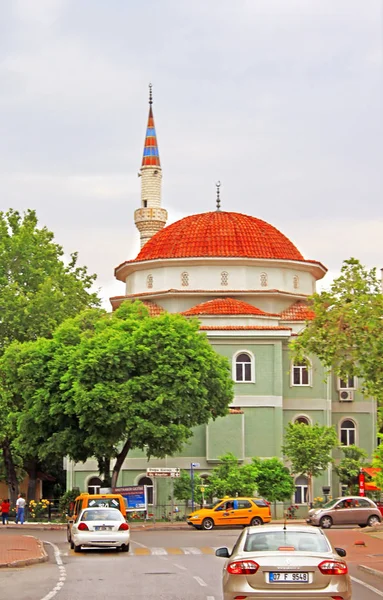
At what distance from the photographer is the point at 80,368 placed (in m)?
48.9

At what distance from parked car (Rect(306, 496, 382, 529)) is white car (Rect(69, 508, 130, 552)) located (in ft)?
59.6

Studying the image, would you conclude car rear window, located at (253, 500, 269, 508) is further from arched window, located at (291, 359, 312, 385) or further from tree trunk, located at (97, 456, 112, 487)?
arched window, located at (291, 359, 312, 385)

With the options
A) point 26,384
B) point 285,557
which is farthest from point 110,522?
point 26,384

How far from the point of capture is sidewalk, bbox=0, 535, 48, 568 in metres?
25.7

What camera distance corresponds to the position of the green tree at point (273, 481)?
5550 cm

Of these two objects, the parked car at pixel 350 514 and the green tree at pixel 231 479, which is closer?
the parked car at pixel 350 514

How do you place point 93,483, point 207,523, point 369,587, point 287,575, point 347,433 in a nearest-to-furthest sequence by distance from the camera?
point 287,575, point 369,587, point 207,523, point 93,483, point 347,433

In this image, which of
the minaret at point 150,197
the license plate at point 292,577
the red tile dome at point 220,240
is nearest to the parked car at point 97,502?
the license plate at point 292,577

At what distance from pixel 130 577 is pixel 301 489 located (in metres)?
38.6

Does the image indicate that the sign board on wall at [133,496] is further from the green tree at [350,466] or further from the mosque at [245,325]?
the green tree at [350,466]

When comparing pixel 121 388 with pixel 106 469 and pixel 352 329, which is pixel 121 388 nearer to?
pixel 106 469

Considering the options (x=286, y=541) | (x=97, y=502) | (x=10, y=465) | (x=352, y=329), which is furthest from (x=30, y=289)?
(x=286, y=541)

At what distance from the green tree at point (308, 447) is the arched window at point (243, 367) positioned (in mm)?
3180

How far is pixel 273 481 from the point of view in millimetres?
55875
